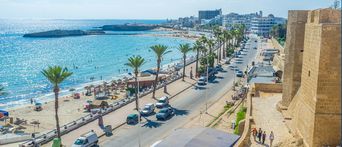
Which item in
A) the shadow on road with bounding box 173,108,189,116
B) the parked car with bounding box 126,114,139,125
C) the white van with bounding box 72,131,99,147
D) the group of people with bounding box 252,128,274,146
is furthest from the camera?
the shadow on road with bounding box 173,108,189,116

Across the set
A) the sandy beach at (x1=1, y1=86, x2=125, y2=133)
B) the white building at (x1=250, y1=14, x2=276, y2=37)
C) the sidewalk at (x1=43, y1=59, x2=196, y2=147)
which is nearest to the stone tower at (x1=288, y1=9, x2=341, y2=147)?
the sidewalk at (x1=43, y1=59, x2=196, y2=147)

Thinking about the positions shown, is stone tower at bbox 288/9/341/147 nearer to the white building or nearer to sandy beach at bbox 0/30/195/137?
sandy beach at bbox 0/30/195/137

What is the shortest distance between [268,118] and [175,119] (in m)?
11.6

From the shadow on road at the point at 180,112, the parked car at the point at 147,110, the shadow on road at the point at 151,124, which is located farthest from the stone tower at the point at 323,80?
the parked car at the point at 147,110

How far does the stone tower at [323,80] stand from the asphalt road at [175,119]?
43.5ft

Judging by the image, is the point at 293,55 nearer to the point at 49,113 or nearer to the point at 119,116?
the point at 119,116

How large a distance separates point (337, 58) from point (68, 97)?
41568 millimetres

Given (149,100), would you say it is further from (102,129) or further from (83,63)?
(83,63)

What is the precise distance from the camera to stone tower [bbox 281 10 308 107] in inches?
874

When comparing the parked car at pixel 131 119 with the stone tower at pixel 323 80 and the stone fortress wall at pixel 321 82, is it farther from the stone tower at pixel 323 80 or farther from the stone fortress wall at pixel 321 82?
the stone tower at pixel 323 80

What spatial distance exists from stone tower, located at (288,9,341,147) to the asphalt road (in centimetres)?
1327

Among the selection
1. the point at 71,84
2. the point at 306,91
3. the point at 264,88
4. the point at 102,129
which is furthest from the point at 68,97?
the point at 306,91

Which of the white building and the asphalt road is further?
the white building

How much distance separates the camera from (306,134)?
15602mm
